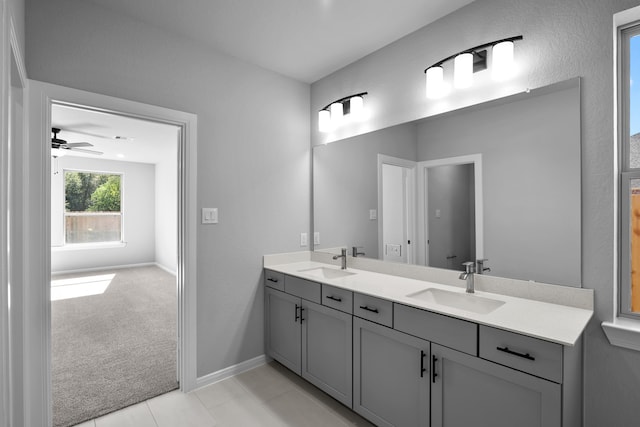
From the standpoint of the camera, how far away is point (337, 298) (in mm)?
2033

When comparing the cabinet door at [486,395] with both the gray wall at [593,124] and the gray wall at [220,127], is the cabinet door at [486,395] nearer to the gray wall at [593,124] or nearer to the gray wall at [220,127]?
the gray wall at [593,124]

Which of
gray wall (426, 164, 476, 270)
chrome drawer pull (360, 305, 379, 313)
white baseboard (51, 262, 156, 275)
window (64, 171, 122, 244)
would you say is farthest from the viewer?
window (64, 171, 122, 244)

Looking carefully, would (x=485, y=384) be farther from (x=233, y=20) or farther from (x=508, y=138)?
(x=233, y=20)

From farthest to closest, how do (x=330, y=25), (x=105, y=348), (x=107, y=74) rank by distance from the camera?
(x=105, y=348), (x=330, y=25), (x=107, y=74)

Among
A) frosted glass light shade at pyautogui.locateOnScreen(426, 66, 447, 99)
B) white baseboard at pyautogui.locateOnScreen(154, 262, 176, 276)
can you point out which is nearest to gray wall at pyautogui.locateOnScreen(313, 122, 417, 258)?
frosted glass light shade at pyautogui.locateOnScreen(426, 66, 447, 99)

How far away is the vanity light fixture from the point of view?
2.54 metres

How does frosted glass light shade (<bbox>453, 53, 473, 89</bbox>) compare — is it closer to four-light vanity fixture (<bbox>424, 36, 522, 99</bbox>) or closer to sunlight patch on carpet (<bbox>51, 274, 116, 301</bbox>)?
four-light vanity fixture (<bbox>424, 36, 522, 99</bbox>)

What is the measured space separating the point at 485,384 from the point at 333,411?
42.4 inches

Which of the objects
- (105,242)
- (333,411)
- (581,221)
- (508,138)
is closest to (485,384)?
(581,221)

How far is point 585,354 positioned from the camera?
4.79ft

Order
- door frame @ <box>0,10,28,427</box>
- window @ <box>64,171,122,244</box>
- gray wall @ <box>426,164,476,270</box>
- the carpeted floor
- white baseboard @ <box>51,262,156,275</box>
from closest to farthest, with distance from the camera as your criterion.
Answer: door frame @ <box>0,10,28,427</box> → gray wall @ <box>426,164,476,270</box> → the carpeted floor → white baseboard @ <box>51,262,156,275</box> → window @ <box>64,171,122,244</box>

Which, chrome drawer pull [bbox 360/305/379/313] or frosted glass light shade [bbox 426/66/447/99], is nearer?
chrome drawer pull [bbox 360/305/379/313]

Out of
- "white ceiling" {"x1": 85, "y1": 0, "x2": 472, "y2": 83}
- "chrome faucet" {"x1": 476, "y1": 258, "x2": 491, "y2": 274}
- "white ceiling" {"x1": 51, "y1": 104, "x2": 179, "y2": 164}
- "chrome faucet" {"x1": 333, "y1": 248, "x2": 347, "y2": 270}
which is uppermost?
"white ceiling" {"x1": 85, "y1": 0, "x2": 472, "y2": 83}

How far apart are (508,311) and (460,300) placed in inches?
A: 13.9
